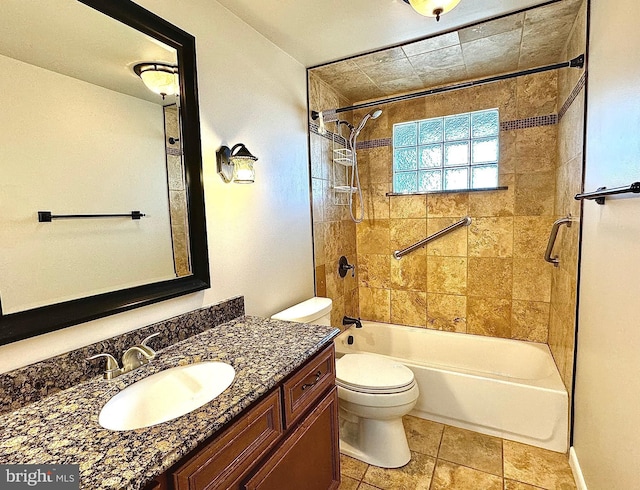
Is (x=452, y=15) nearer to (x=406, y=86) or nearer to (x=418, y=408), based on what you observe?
(x=406, y=86)

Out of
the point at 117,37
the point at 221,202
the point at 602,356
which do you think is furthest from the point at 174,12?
the point at 602,356

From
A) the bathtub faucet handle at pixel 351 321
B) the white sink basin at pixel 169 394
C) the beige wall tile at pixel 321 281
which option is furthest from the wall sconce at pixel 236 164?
the bathtub faucet handle at pixel 351 321

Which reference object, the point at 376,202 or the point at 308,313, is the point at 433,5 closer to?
the point at 308,313

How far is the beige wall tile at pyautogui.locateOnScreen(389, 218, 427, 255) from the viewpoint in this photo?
2828 mm

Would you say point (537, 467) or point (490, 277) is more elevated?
point (490, 277)

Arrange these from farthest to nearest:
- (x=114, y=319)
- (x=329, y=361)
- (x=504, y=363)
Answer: (x=504, y=363) < (x=329, y=361) < (x=114, y=319)

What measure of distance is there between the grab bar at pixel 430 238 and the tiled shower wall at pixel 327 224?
1.41 ft

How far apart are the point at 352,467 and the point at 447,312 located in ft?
4.78

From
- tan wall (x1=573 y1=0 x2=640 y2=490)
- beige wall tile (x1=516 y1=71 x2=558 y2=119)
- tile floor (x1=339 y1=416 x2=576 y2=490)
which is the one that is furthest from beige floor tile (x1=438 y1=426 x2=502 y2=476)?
beige wall tile (x1=516 y1=71 x2=558 y2=119)

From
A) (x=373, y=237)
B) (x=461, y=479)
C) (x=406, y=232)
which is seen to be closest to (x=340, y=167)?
(x=373, y=237)

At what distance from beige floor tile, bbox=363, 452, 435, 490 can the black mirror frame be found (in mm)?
1333

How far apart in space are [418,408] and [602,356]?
1224mm

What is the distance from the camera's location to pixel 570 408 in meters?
1.82

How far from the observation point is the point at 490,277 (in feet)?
8.64
